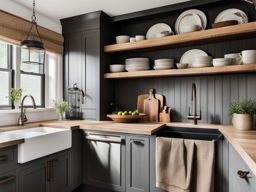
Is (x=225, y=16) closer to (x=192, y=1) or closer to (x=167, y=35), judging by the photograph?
(x=192, y=1)

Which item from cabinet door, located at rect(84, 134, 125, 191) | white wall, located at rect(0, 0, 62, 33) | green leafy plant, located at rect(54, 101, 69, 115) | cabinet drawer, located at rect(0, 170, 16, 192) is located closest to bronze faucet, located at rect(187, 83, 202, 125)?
cabinet door, located at rect(84, 134, 125, 191)

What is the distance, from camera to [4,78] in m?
2.52

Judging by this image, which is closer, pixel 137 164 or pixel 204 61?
pixel 137 164

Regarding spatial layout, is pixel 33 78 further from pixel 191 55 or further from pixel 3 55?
pixel 191 55

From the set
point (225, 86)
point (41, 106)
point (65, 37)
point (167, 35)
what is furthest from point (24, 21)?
point (225, 86)

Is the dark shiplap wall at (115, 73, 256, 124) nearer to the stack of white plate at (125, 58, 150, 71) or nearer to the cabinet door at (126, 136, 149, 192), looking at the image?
the stack of white plate at (125, 58, 150, 71)

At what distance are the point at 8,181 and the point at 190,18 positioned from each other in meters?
2.71


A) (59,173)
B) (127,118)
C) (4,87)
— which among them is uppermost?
(4,87)

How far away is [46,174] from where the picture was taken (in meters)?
2.08

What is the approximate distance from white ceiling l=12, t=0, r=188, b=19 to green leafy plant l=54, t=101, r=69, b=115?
1.32m

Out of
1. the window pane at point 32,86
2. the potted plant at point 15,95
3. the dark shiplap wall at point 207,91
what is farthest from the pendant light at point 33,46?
the dark shiplap wall at point 207,91

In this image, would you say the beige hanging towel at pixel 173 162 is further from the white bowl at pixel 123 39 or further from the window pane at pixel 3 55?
the window pane at pixel 3 55

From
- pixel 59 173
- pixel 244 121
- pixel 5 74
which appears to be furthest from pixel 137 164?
pixel 5 74

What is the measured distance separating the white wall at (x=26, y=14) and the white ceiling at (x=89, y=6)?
0.19 ft
